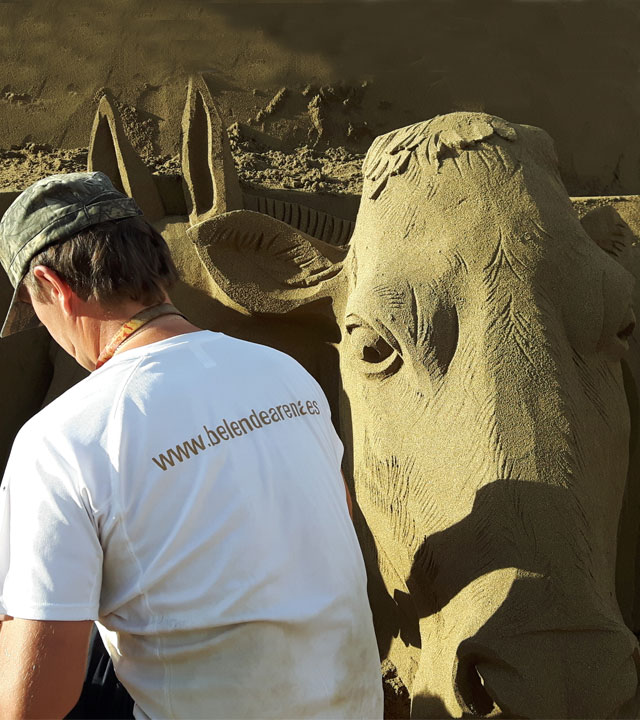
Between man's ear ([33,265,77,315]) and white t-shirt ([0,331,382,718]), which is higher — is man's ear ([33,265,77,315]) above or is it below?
above

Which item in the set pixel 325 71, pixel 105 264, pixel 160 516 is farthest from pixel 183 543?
pixel 325 71

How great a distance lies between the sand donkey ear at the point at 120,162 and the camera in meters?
4.38

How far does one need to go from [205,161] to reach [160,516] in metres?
2.53

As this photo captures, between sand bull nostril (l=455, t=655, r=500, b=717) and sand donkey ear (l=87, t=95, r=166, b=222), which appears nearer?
sand bull nostril (l=455, t=655, r=500, b=717)

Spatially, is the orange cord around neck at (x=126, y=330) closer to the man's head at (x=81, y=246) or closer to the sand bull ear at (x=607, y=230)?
the man's head at (x=81, y=246)

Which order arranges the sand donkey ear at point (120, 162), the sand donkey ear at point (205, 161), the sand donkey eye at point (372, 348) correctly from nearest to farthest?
the sand donkey eye at point (372, 348)
the sand donkey ear at point (205, 161)
the sand donkey ear at point (120, 162)

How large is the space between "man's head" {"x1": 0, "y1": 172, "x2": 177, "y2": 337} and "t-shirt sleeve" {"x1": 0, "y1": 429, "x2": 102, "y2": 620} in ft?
1.46

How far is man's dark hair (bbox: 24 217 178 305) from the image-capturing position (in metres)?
2.28

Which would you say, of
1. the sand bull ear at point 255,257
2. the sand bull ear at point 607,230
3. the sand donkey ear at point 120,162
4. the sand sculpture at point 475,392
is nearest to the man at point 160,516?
the sand sculpture at point 475,392

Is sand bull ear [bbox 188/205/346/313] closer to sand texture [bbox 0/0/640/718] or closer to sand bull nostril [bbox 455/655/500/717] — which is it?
sand texture [bbox 0/0/640/718]

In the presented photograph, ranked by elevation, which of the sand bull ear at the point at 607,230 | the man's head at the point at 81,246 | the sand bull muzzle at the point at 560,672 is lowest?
the sand bull muzzle at the point at 560,672

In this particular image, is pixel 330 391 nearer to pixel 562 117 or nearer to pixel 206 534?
pixel 206 534

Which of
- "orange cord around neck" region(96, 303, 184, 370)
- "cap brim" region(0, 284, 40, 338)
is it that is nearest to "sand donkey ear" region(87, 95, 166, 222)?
"cap brim" region(0, 284, 40, 338)

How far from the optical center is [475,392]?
109 inches
